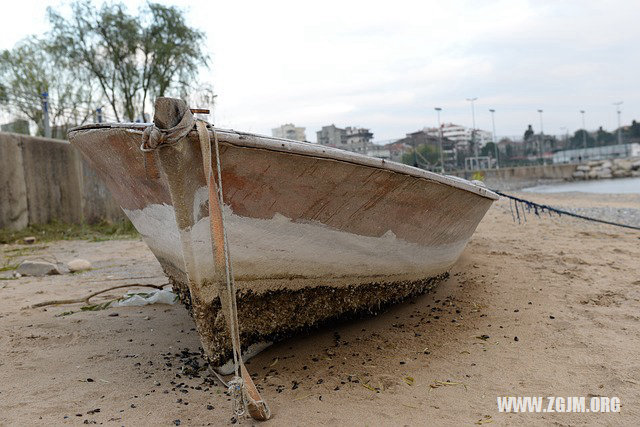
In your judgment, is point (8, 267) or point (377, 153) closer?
point (377, 153)

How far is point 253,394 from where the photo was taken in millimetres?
2205

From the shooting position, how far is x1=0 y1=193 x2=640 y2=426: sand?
7.57 feet

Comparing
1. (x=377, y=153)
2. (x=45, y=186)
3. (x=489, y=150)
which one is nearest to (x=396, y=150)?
(x=45, y=186)

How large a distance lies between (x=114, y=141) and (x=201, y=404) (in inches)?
54.0

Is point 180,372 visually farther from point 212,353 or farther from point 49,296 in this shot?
point 49,296

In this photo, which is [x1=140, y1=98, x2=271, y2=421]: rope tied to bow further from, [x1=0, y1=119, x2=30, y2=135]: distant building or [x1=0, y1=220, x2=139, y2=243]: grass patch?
[x1=0, y1=119, x2=30, y2=135]: distant building

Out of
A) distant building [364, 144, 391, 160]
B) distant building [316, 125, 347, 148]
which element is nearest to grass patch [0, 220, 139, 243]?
distant building [316, 125, 347, 148]

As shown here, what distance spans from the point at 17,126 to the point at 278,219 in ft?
37.5

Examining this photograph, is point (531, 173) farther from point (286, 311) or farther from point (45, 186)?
point (286, 311)

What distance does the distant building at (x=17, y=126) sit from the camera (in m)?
10.9

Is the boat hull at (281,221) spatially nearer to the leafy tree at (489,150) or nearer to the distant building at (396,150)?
the distant building at (396,150)

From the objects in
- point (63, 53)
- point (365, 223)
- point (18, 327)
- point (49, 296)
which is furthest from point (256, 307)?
point (63, 53)

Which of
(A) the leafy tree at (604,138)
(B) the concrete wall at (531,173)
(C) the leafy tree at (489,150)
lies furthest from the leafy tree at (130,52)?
(A) the leafy tree at (604,138)

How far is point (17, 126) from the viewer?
11633 millimetres
